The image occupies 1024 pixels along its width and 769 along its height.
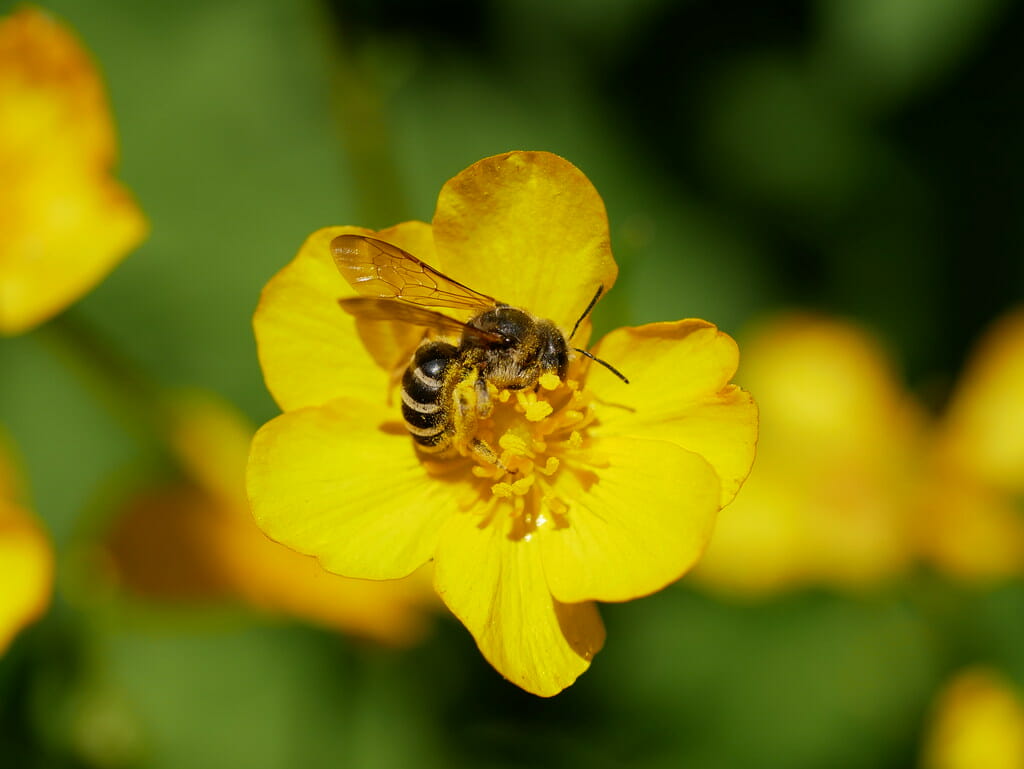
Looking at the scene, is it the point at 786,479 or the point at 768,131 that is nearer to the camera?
the point at 786,479

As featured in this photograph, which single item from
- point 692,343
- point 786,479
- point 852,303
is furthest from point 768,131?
point 692,343

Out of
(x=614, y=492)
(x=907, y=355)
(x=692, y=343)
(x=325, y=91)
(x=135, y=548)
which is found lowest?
(x=135, y=548)

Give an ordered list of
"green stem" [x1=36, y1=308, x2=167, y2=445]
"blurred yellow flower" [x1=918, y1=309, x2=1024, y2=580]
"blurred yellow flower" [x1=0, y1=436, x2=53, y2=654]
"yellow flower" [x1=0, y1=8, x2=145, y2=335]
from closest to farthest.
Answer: "blurred yellow flower" [x1=0, y1=436, x2=53, y2=654] → "yellow flower" [x1=0, y1=8, x2=145, y2=335] → "green stem" [x1=36, y1=308, x2=167, y2=445] → "blurred yellow flower" [x1=918, y1=309, x2=1024, y2=580]

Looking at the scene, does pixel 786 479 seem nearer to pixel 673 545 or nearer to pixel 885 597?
pixel 885 597

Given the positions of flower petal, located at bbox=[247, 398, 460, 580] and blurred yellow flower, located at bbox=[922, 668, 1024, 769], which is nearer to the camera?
flower petal, located at bbox=[247, 398, 460, 580]

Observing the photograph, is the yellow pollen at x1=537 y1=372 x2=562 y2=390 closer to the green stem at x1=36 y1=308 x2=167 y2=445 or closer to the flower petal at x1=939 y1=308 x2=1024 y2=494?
the green stem at x1=36 y1=308 x2=167 y2=445

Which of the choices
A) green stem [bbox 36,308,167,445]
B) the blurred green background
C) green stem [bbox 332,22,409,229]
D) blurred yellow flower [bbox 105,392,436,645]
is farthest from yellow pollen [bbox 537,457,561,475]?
the blurred green background

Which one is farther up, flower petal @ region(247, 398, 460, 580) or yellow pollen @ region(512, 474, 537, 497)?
yellow pollen @ region(512, 474, 537, 497)

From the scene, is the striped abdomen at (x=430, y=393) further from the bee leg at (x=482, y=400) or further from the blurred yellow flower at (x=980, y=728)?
the blurred yellow flower at (x=980, y=728)
